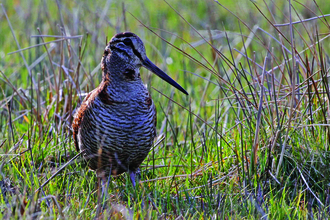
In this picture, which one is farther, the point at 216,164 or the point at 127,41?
the point at 216,164

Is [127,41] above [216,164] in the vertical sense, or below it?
above

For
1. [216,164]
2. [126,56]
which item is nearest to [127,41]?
[126,56]

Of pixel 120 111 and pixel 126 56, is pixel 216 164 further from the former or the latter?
pixel 126 56

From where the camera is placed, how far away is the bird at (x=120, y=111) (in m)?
3.34

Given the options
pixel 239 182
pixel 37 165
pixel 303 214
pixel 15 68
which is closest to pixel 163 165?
pixel 239 182

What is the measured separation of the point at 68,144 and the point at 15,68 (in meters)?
2.40

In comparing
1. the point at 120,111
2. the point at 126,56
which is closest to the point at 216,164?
the point at 120,111

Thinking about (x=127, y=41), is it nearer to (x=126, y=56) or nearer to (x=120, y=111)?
→ (x=126, y=56)

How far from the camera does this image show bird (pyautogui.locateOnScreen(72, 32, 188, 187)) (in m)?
3.34

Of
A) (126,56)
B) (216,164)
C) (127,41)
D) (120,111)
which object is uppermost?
(127,41)

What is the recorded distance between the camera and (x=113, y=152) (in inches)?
135

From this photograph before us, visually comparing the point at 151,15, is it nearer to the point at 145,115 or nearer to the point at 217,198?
the point at 145,115

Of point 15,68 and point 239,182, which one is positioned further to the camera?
point 15,68

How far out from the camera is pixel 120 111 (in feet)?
11.0
